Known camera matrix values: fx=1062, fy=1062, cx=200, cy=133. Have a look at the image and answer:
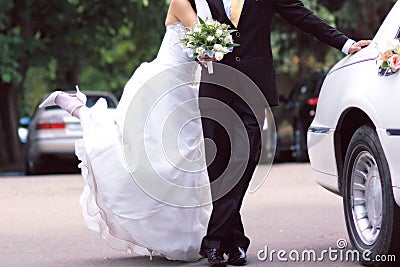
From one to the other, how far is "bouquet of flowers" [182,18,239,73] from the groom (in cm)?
17

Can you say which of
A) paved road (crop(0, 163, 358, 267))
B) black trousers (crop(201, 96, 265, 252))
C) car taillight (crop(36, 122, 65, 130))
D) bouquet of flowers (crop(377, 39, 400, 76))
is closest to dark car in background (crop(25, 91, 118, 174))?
car taillight (crop(36, 122, 65, 130))

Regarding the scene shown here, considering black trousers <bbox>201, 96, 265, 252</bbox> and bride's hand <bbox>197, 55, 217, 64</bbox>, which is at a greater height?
bride's hand <bbox>197, 55, 217, 64</bbox>

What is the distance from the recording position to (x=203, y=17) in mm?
7004

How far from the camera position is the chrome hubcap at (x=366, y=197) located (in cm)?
662

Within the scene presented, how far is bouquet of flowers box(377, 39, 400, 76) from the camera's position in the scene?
6219 mm

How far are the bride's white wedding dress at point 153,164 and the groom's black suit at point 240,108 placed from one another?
0.24 metres

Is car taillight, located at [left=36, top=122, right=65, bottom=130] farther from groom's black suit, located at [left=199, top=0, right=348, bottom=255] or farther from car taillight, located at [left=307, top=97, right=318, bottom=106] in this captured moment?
groom's black suit, located at [left=199, top=0, right=348, bottom=255]

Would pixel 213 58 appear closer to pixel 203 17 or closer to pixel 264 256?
pixel 203 17

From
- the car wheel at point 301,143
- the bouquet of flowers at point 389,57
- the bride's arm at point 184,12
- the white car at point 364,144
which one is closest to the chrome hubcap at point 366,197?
the white car at point 364,144

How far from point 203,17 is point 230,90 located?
513 mm

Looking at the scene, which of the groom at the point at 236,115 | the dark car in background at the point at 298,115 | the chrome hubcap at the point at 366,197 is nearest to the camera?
the chrome hubcap at the point at 366,197

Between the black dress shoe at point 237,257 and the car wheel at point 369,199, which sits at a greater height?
the car wheel at point 369,199

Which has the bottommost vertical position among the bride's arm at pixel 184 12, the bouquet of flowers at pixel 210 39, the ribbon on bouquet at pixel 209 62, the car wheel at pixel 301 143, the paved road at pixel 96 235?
the car wheel at pixel 301 143

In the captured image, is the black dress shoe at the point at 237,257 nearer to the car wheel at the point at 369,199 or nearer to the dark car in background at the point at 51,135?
the car wheel at the point at 369,199
